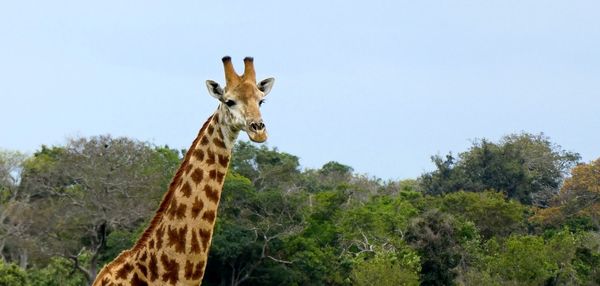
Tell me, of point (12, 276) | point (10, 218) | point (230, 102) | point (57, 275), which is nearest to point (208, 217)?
point (230, 102)

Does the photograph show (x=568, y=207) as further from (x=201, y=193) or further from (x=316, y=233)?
(x=201, y=193)

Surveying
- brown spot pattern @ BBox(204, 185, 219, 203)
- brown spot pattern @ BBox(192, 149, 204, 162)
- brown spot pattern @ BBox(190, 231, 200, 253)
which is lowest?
brown spot pattern @ BBox(190, 231, 200, 253)

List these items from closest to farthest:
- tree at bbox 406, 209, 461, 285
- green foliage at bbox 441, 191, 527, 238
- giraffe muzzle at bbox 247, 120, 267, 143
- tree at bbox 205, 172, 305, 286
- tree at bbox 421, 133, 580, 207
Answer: giraffe muzzle at bbox 247, 120, 267, 143 → tree at bbox 406, 209, 461, 285 → tree at bbox 205, 172, 305, 286 → green foliage at bbox 441, 191, 527, 238 → tree at bbox 421, 133, 580, 207

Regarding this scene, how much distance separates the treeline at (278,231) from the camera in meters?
40.5

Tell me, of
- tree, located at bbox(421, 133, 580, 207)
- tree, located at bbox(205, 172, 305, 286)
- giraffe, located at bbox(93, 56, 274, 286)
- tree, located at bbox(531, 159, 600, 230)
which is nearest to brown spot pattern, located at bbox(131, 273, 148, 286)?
giraffe, located at bbox(93, 56, 274, 286)

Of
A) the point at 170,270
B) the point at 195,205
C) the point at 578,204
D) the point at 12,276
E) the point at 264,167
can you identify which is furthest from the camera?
the point at 578,204

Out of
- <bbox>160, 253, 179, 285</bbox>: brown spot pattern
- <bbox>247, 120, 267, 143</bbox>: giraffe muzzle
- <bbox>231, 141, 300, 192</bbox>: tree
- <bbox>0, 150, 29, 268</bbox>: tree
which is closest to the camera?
<bbox>247, 120, 267, 143</bbox>: giraffe muzzle

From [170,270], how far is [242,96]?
1335 millimetres

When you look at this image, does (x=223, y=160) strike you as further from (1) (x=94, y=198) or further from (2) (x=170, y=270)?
(1) (x=94, y=198)

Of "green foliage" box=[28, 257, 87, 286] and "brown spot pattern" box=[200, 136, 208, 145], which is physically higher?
"green foliage" box=[28, 257, 87, 286]

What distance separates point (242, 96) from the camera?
10.4m

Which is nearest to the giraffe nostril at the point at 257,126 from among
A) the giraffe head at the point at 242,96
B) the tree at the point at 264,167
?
the giraffe head at the point at 242,96

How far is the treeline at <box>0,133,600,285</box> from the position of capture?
40.5 meters

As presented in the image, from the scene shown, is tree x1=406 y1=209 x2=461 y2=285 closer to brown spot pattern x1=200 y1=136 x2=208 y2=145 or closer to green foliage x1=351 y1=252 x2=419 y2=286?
green foliage x1=351 y1=252 x2=419 y2=286
